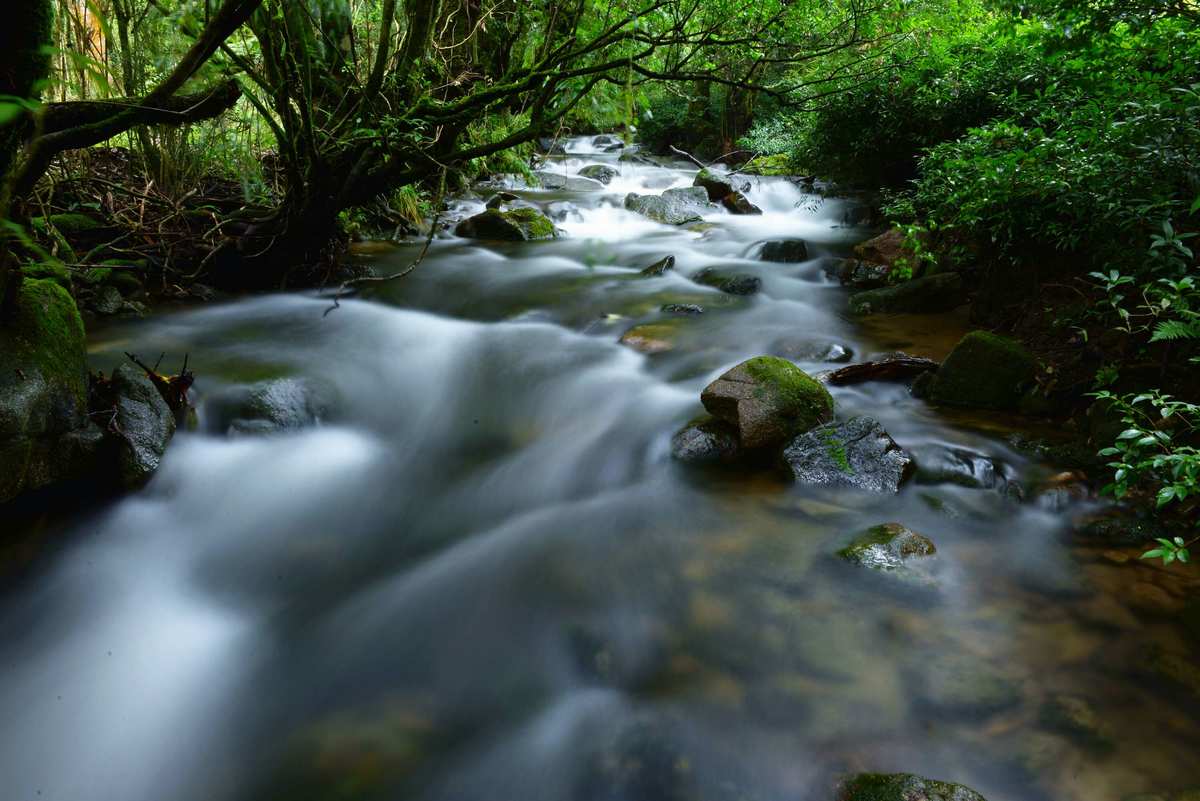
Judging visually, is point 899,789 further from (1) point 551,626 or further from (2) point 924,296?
(2) point 924,296

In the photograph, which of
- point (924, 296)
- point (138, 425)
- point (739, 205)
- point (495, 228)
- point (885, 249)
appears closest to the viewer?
point (138, 425)

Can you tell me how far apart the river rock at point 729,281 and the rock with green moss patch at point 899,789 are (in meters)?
5.62

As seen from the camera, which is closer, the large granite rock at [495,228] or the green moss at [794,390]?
the green moss at [794,390]

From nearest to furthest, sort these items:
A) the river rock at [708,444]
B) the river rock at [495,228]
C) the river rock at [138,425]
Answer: the river rock at [138,425]
the river rock at [708,444]
the river rock at [495,228]

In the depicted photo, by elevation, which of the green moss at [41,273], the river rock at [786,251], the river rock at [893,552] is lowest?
the river rock at [893,552]

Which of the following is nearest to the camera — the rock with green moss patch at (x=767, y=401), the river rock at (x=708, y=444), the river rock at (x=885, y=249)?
the rock with green moss patch at (x=767, y=401)

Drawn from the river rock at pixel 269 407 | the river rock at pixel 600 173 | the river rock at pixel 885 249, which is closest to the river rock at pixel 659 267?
the river rock at pixel 885 249

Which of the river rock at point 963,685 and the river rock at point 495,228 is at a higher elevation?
the river rock at point 495,228

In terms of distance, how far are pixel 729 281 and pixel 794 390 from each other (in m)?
3.59

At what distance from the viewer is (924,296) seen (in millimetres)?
6117

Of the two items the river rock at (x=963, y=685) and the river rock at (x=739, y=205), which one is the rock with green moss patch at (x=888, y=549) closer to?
the river rock at (x=963, y=685)

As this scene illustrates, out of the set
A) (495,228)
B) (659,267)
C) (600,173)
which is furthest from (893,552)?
(600,173)

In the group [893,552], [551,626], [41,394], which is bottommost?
[551,626]

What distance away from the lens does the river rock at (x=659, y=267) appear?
7.79m
